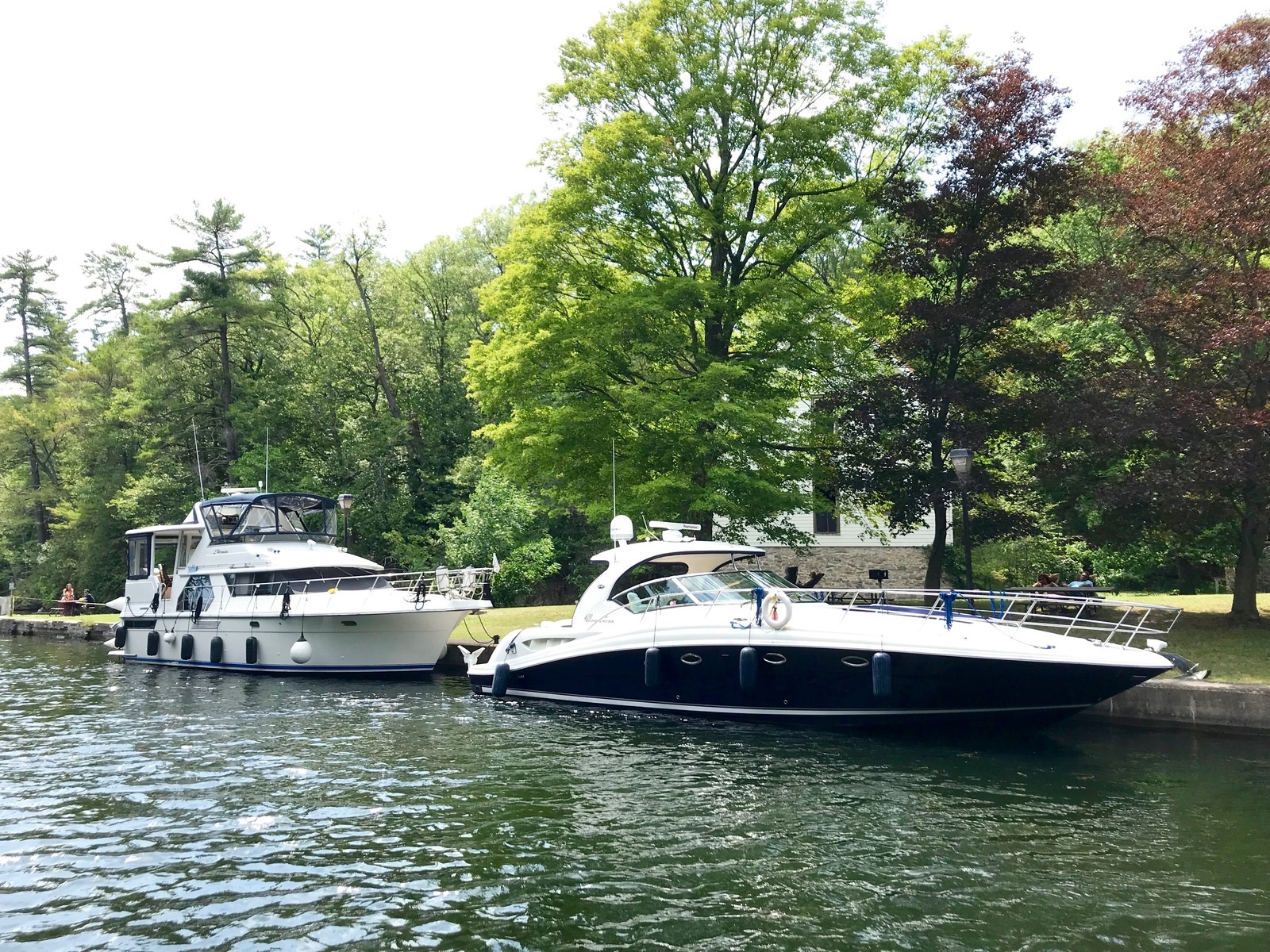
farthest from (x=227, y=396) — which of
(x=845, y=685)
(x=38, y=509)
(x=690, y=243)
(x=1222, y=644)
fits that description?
(x=1222, y=644)

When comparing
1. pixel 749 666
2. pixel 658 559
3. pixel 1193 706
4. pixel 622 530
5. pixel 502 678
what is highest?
pixel 622 530

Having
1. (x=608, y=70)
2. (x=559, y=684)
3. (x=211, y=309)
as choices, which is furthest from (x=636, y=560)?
(x=211, y=309)

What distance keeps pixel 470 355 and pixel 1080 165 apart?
47.1 ft

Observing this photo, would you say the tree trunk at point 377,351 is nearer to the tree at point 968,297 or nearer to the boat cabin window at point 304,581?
the boat cabin window at point 304,581

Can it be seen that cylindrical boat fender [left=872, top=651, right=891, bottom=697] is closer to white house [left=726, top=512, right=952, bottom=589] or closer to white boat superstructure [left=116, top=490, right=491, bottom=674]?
white boat superstructure [left=116, top=490, right=491, bottom=674]

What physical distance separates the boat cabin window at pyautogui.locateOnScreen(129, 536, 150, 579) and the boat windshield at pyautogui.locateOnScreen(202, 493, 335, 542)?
8.83 ft

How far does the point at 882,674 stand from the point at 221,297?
122 ft

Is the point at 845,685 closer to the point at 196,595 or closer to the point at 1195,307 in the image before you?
the point at 1195,307

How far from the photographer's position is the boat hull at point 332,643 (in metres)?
20.3

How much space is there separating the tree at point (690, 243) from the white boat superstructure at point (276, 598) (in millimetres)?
4079

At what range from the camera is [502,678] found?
1673 centimetres

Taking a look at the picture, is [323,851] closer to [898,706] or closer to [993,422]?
[898,706]

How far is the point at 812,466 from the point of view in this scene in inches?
835

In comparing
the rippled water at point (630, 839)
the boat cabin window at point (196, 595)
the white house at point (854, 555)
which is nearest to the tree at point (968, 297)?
the rippled water at point (630, 839)
